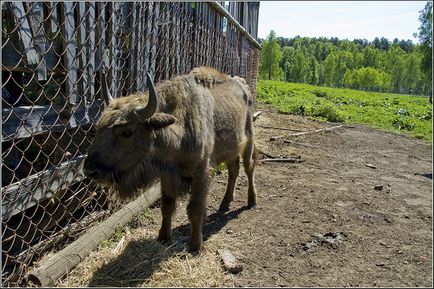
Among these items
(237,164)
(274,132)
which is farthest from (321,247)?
(274,132)

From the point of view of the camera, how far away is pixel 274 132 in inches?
499

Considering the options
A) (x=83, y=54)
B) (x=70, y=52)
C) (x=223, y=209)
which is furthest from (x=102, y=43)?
(x=223, y=209)

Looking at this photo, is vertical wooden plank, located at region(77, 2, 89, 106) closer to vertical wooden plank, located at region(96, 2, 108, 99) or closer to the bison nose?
Answer: vertical wooden plank, located at region(96, 2, 108, 99)

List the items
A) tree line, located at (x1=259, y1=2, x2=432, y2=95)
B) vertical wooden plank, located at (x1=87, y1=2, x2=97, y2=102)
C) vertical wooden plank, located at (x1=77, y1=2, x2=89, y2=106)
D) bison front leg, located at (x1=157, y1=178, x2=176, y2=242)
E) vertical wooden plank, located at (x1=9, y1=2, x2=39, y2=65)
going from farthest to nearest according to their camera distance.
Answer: tree line, located at (x1=259, y1=2, x2=432, y2=95), bison front leg, located at (x1=157, y1=178, x2=176, y2=242), vertical wooden plank, located at (x1=87, y1=2, x2=97, y2=102), vertical wooden plank, located at (x1=77, y1=2, x2=89, y2=106), vertical wooden plank, located at (x1=9, y1=2, x2=39, y2=65)

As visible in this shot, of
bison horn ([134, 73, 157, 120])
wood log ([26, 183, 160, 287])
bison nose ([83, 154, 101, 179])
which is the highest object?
bison horn ([134, 73, 157, 120])

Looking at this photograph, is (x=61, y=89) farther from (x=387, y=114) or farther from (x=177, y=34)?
(x=387, y=114)

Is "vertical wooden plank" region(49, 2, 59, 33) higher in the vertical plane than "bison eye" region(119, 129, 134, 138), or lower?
higher

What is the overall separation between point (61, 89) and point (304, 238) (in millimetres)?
3348

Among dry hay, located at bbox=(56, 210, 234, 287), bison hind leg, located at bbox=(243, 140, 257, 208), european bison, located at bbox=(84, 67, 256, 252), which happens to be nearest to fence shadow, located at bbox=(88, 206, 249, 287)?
dry hay, located at bbox=(56, 210, 234, 287)

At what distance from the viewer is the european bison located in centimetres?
347

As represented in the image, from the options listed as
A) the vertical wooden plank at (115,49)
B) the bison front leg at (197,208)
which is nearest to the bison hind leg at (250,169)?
the bison front leg at (197,208)

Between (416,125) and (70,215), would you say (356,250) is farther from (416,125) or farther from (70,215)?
(416,125)

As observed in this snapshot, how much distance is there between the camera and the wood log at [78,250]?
3.25 m

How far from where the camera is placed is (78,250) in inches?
148
